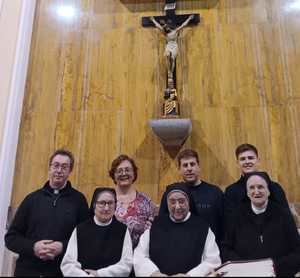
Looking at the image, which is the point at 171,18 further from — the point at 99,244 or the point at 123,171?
the point at 99,244

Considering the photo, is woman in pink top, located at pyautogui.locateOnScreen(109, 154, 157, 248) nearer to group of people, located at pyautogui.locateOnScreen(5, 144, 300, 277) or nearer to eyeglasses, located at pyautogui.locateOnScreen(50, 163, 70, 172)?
group of people, located at pyautogui.locateOnScreen(5, 144, 300, 277)

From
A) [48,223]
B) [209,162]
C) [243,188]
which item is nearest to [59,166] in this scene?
[48,223]

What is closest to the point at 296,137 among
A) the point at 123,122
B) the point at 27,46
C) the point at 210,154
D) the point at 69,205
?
the point at 210,154

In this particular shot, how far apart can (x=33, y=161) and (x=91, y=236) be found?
6.09ft

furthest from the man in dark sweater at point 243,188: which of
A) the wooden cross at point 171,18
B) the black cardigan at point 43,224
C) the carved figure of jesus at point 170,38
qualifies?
the wooden cross at point 171,18

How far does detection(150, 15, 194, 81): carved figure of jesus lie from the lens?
4.43m

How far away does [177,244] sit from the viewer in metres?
2.60

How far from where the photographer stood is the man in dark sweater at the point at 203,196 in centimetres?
296

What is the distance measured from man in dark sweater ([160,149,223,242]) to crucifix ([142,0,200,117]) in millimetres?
1128

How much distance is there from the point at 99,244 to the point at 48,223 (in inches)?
17.3

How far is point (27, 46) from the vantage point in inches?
187

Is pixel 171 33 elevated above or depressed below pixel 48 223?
above

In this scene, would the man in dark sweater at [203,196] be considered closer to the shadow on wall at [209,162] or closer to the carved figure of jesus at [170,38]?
the shadow on wall at [209,162]

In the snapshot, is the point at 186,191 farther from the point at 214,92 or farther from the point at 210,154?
the point at 214,92
